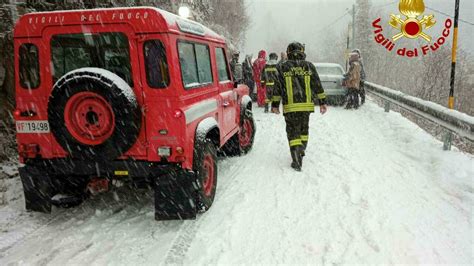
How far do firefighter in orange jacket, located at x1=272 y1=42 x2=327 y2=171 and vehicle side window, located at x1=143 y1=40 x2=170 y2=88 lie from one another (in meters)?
2.69

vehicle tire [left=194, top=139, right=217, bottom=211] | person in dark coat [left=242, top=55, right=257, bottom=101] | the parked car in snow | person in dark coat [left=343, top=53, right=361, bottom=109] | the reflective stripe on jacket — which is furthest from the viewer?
person in dark coat [left=242, top=55, right=257, bottom=101]

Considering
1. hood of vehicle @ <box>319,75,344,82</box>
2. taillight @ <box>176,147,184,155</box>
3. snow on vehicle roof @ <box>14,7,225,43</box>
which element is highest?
snow on vehicle roof @ <box>14,7,225,43</box>

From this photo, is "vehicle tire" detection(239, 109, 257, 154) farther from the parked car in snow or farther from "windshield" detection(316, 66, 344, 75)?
"windshield" detection(316, 66, 344, 75)

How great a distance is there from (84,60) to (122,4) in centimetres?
567

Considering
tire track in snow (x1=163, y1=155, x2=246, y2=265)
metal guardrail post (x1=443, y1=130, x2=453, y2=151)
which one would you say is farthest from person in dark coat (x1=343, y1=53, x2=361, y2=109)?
tire track in snow (x1=163, y1=155, x2=246, y2=265)

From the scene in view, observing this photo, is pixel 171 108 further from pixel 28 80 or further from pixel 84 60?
pixel 28 80

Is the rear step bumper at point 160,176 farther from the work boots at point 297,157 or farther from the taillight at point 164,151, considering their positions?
the work boots at point 297,157

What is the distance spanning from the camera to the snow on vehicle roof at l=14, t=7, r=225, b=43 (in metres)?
A: 3.92

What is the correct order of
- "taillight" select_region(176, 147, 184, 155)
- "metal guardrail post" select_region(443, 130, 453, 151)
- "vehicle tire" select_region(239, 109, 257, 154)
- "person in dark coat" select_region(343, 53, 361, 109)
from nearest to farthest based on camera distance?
"taillight" select_region(176, 147, 184, 155), "metal guardrail post" select_region(443, 130, 453, 151), "vehicle tire" select_region(239, 109, 257, 154), "person in dark coat" select_region(343, 53, 361, 109)

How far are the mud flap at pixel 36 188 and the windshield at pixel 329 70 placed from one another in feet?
35.9

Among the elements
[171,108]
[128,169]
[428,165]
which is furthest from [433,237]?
[128,169]

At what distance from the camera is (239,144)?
23.6 ft

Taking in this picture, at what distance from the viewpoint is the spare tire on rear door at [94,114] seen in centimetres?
380

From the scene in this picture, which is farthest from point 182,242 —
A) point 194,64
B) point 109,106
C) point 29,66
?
point 29,66
